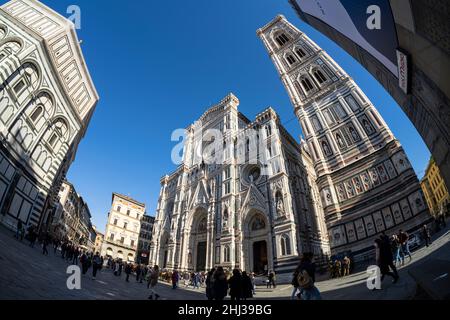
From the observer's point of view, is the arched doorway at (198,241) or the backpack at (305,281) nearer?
the backpack at (305,281)

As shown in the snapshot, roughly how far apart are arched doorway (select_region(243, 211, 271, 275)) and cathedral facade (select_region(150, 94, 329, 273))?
0.30ft

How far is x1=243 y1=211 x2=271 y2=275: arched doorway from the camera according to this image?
21.0 m

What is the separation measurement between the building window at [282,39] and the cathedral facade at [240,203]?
11.4 metres

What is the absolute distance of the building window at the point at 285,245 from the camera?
18.3m

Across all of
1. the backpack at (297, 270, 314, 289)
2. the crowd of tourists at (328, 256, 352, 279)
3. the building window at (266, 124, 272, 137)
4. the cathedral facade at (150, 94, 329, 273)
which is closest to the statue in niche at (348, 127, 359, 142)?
the cathedral facade at (150, 94, 329, 273)

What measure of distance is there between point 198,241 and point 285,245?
42.6 ft

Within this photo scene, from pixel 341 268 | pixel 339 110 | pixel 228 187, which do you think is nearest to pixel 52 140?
pixel 228 187

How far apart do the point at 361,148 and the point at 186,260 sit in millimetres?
23483

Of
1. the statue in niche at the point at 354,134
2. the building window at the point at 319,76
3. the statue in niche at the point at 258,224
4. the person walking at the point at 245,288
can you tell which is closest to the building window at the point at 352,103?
the statue in niche at the point at 354,134

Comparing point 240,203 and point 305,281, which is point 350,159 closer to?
point 240,203

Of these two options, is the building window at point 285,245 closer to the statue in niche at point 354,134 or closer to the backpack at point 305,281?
the statue in niche at point 354,134

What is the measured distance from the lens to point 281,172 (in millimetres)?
21562

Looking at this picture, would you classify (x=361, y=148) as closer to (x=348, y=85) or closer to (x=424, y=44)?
(x=348, y=85)
